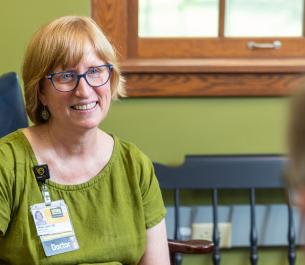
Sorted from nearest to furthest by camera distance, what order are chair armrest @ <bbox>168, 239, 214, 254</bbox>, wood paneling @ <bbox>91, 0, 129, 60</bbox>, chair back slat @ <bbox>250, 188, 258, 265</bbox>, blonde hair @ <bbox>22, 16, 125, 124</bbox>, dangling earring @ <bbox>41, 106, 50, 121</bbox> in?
blonde hair @ <bbox>22, 16, 125, 124</bbox> → dangling earring @ <bbox>41, 106, 50, 121</bbox> → chair armrest @ <bbox>168, 239, 214, 254</bbox> → wood paneling @ <bbox>91, 0, 129, 60</bbox> → chair back slat @ <bbox>250, 188, 258, 265</bbox>

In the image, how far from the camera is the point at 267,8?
88.5 inches

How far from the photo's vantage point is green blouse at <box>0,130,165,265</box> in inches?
65.3

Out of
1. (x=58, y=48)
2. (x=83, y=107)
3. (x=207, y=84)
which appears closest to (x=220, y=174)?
(x=207, y=84)

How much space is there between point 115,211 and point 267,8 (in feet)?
3.05

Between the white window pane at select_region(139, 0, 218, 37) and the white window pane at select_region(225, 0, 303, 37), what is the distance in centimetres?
6

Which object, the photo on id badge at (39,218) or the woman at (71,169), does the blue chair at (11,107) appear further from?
the photo on id badge at (39,218)

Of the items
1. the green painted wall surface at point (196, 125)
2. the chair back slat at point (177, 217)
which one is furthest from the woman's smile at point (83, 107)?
the chair back slat at point (177, 217)

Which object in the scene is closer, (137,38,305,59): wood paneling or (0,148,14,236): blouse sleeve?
(0,148,14,236): blouse sleeve

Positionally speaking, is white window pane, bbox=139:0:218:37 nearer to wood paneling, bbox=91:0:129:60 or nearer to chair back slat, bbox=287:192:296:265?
wood paneling, bbox=91:0:129:60

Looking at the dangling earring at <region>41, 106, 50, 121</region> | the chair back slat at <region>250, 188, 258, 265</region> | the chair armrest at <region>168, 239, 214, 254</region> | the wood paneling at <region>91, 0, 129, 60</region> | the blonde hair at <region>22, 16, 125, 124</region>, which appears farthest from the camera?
the chair back slat at <region>250, 188, 258, 265</region>

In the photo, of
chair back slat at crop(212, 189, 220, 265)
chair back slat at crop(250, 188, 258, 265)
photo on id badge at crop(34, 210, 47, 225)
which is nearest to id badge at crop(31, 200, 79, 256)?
photo on id badge at crop(34, 210, 47, 225)

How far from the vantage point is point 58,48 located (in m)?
1.62

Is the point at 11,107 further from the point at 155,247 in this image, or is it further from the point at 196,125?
the point at 196,125

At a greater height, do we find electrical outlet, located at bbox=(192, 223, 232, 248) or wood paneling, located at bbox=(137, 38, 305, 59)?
wood paneling, located at bbox=(137, 38, 305, 59)
